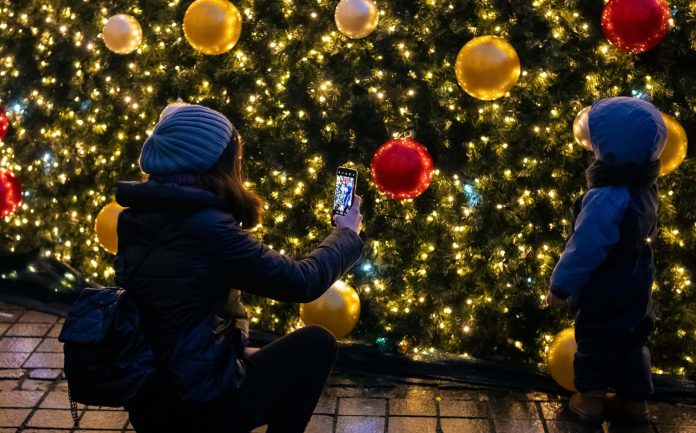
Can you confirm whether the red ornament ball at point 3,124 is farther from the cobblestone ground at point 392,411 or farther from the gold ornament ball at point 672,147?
the gold ornament ball at point 672,147

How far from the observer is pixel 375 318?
17.1 ft

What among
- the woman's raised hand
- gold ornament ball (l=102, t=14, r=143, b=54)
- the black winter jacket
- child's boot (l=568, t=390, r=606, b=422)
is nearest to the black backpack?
the black winter jacket

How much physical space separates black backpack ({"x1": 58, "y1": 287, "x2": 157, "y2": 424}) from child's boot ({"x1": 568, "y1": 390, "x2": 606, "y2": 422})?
2.29 metres

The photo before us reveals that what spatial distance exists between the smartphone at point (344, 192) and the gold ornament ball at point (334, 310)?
1234mm

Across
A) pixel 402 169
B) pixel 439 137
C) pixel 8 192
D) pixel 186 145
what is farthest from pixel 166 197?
pixel 8 192

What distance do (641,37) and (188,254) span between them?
2.73m

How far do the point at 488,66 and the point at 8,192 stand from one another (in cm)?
340

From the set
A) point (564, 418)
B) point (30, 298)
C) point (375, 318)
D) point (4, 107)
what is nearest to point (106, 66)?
point (4, 107)

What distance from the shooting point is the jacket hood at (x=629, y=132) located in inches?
146

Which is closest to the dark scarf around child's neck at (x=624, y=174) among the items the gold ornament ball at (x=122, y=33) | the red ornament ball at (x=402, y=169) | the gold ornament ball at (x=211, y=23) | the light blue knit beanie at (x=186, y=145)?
the red ornament ball at (x=402, y=169)

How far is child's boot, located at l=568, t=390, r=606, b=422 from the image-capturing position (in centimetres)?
414

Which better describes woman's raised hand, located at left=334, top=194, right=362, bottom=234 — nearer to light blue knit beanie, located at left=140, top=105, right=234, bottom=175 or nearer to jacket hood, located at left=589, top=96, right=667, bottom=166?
light blue knit beanie, located at left=140, top=105, right=234, bottom=175

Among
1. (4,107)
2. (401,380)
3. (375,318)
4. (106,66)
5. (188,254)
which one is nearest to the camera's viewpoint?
(188,254)

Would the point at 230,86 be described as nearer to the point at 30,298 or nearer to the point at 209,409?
the point at 30,298
